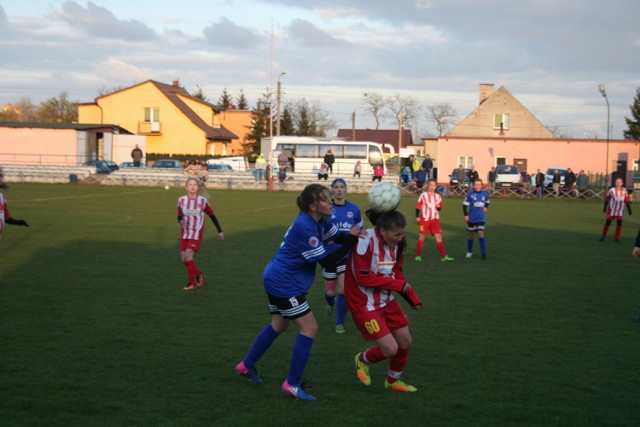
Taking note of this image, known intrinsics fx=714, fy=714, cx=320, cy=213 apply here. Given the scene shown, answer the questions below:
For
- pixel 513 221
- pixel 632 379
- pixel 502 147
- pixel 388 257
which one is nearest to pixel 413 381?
pixel 388 257

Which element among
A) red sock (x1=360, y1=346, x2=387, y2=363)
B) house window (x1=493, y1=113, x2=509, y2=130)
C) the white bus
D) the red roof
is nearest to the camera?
red sock (x1=360, y1=346, x2=387, y2=363)

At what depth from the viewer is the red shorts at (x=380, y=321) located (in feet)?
20.6

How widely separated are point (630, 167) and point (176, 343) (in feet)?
166

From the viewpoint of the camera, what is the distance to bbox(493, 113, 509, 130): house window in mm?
74625

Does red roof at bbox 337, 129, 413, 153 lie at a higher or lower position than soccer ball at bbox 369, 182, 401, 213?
higher

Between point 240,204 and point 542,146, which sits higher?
point 542,146

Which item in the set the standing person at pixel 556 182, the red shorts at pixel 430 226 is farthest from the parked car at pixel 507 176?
the red shorts at pixel 430 226

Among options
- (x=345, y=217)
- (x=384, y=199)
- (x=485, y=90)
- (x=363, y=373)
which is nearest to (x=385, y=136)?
(x=485, y=90)

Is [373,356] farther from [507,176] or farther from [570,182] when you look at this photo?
[507,176]

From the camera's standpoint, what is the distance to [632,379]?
282 inches

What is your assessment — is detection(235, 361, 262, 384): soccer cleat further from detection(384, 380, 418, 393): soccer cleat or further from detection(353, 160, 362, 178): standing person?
detection(353, 160, 362, 178): standing person

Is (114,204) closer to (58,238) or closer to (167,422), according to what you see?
(58,238)

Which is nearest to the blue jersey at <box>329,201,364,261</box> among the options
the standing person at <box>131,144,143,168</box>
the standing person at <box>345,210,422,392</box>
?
the standing person at <box>345,210,422,392</box>

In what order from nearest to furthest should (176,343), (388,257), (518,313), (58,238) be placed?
(388,257) < (176,343) < (518,313) < (58,238)
